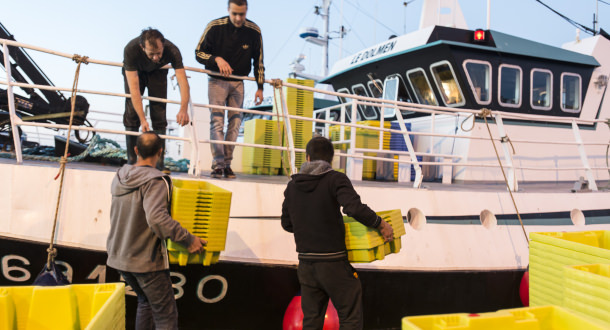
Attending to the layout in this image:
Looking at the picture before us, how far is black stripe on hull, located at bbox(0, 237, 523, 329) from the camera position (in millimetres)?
3721

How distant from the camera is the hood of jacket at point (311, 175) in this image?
316 cm

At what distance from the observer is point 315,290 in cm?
315

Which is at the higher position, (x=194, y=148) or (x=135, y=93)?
(x=135, y=93)

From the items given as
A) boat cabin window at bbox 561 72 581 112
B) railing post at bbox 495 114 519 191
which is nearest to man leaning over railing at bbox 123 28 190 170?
railing post at bbox 495 114 519 191

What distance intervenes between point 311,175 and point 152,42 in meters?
1.69

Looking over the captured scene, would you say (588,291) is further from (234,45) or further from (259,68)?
(234,45)

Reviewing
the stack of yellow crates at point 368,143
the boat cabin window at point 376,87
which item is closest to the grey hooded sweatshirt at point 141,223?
the stack of yellow crates at point 368,143

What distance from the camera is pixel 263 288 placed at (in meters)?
4.12

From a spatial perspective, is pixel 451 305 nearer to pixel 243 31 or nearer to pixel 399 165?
pixel 399 165

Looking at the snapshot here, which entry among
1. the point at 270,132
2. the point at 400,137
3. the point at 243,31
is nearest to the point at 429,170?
the point at 400,137

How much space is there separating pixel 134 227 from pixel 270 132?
12.3 feet

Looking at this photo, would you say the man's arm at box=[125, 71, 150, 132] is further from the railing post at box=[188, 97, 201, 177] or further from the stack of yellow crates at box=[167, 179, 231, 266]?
the stack of yellow crates at box=[167, 179, 231, 266]

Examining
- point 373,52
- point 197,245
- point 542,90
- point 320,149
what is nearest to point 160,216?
point 197,245

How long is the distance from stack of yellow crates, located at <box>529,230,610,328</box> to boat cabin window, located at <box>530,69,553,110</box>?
16.0ft
